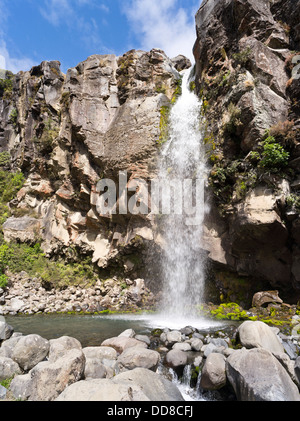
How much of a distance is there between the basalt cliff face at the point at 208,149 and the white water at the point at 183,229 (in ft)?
1.87

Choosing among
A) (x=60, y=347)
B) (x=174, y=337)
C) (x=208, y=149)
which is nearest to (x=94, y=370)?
(x=60, y=347)

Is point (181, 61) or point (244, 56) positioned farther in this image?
point (181, 61)

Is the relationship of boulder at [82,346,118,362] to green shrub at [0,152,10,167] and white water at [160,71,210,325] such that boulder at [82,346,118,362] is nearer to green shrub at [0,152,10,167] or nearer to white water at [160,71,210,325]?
white water at [160,71,210,325]

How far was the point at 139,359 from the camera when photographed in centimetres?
521

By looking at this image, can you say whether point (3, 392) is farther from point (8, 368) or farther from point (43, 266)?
point (43, 266)

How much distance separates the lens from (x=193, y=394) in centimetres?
472

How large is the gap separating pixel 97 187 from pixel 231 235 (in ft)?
30.2

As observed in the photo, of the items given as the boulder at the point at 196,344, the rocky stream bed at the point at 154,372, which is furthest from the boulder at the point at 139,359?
the boulder at the point at 196,344

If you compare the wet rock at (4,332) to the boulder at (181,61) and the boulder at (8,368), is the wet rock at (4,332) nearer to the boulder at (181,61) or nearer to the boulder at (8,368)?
the boulder at (8,368)

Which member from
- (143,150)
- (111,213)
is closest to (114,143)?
(143,150)

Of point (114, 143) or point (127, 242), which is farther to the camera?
point (114, 143)

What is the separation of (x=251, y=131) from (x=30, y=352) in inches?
425
